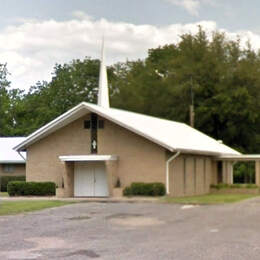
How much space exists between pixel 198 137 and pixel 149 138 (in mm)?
11239

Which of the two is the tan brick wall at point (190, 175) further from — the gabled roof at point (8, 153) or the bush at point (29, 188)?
the gabled roof at point (8, 153)

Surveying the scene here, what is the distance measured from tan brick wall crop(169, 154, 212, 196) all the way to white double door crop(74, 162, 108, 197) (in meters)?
4.04

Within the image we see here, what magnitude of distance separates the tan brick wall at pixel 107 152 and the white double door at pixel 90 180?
2.93 feet

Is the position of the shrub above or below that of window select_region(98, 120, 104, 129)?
below

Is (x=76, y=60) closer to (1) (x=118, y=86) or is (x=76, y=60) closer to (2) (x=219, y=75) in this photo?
(1) (x=118, y=86)

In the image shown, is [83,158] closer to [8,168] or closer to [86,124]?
[86,124]

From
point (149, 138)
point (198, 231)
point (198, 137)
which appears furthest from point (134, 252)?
point (198, 137)

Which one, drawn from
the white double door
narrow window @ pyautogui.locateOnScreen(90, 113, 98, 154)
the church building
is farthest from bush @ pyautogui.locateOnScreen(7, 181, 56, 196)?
narrow window @ pyautogui.locateOnScreen(90, 113, 98, 154)

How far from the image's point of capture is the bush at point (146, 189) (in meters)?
32.1

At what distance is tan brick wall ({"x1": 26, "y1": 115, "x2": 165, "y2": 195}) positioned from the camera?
1305 inches

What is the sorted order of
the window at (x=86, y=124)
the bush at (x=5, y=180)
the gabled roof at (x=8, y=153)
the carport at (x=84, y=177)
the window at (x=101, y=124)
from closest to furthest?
1. the carport at (x=84, y=177)
2. the window at (x=101, y=124)
3. the window at (x=86, y=124)
4. the bush at (x=5, y=180)
5. the gabled roof at (x=8, y=153)

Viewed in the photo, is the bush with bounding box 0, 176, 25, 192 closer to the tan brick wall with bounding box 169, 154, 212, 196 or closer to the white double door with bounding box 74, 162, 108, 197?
the white double door with bounding box 74, 162, 108, 197

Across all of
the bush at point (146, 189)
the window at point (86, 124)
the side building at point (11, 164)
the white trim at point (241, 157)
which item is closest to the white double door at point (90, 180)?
the window at point (86, 124)

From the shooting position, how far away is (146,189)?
32.3 meters
